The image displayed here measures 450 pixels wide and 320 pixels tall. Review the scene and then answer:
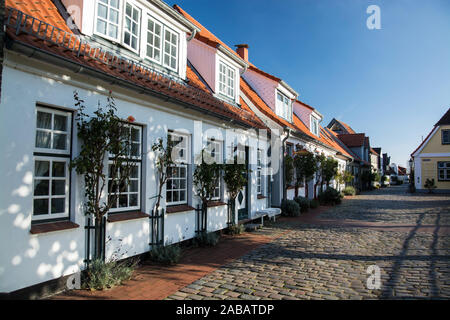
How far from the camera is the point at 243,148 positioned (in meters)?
10.8

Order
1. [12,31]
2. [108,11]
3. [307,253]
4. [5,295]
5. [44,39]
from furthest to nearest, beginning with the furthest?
[307,253]
[108,11]
[44,39]
[12,31]
[5,295]

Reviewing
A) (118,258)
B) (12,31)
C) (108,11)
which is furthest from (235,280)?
(108,11)

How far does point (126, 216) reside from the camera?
5887mm

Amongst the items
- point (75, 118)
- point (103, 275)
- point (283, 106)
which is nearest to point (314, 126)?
point (283, 106)

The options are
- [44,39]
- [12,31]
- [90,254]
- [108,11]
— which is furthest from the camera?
[108,11]

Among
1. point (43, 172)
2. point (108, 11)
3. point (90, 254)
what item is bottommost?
point (90, 254)

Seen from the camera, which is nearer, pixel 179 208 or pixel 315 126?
pixel 179 208

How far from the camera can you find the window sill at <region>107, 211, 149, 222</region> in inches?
220

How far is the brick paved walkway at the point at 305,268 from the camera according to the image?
4734mm

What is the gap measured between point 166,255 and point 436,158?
31.8m

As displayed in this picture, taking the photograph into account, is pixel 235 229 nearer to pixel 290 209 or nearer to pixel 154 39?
pixel 290 209
